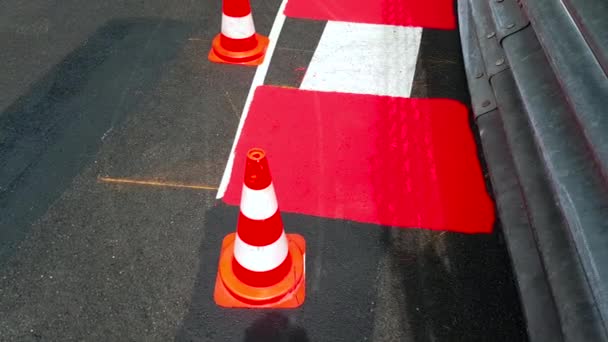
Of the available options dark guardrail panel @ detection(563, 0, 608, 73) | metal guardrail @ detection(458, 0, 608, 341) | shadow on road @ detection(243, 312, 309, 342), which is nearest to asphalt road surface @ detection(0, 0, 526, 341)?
shadow on road @ detection(243, 312, 309, 342)

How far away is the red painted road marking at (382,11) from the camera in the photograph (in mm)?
5559

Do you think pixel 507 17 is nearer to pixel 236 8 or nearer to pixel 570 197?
pixel 570 197

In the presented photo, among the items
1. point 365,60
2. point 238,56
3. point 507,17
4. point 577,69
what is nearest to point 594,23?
point 577,69

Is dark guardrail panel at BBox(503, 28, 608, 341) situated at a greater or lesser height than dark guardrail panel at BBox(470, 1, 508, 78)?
greater

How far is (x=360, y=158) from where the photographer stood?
3891 millimetres

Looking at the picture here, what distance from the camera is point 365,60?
4957 mm

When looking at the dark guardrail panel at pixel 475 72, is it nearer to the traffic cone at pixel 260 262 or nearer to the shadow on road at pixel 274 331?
the traffic cone at pixel 260 262

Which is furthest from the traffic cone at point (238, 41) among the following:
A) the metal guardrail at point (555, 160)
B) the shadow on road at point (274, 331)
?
the shadow on road at point (274, 331)

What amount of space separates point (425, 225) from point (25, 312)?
2.16 metres

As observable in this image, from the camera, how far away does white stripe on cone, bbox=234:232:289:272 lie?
2.90 metres

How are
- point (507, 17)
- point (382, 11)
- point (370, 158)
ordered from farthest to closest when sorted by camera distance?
point (382, 11) → point (507, 17) → point (370, 158)

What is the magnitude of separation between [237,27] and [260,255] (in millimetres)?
2525

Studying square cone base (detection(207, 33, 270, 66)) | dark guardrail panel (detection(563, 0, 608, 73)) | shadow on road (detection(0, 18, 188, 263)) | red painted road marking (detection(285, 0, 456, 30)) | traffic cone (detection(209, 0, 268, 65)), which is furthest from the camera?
red painted road marking (detection(285, 0, 456, 30))

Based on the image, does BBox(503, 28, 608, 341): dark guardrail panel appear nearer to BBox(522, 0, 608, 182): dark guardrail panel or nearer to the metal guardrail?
the metal guardrail
